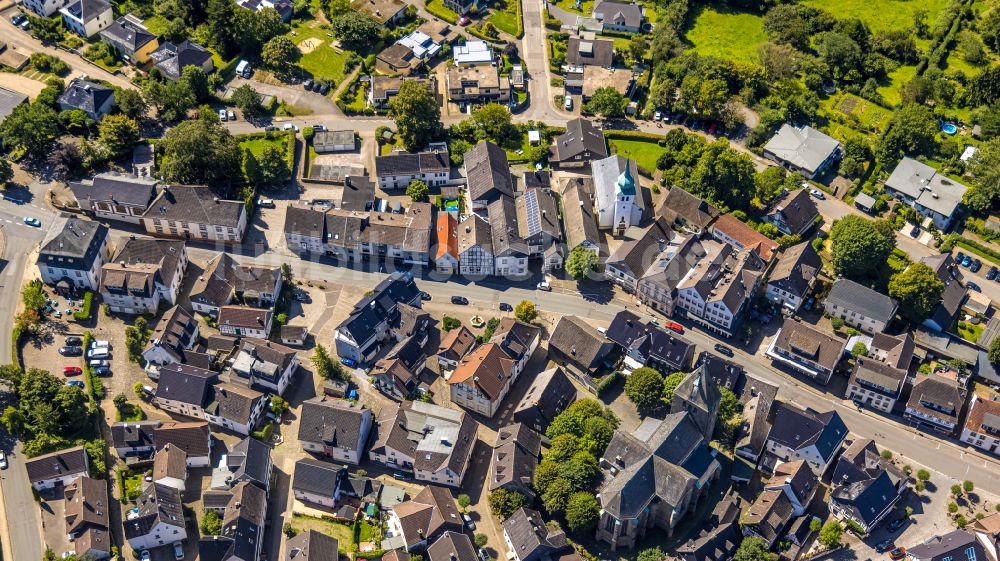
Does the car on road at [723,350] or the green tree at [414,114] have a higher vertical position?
the green tree at [414,114]

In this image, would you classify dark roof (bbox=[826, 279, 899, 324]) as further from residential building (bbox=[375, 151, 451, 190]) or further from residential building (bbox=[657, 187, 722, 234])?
residential building (bbox=[375, 151, 451, 190])

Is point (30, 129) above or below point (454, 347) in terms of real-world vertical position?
above

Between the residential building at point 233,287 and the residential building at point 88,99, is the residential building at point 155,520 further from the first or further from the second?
the residential building at point 88,99

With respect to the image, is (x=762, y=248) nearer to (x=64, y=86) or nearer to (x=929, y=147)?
(x=929, y=147)

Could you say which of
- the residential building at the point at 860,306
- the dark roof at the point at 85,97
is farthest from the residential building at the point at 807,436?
the dark roof at the point at 85,97

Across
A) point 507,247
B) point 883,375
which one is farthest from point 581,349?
point 883,375

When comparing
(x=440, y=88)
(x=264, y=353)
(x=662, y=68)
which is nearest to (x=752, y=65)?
(x=662, y=68)

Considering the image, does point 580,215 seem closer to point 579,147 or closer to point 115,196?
point 579,147
